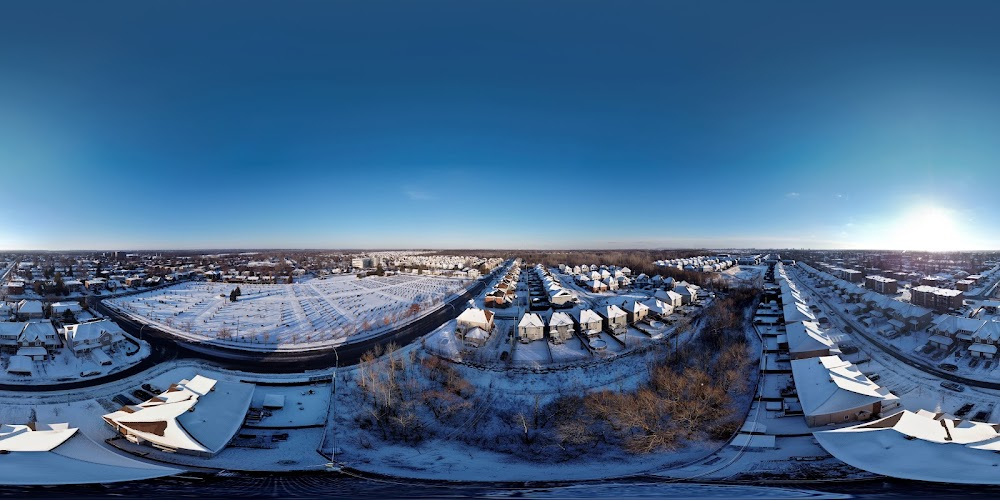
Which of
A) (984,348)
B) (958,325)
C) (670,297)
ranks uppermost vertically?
(958,325)

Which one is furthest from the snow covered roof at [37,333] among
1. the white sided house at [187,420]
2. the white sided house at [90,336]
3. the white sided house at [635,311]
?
the white sided house at [635,311]

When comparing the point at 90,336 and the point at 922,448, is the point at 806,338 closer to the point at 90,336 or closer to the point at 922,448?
the point at 922,448

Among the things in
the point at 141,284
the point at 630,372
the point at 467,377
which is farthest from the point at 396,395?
the point at 141,284

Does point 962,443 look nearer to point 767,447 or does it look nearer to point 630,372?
point 767,447

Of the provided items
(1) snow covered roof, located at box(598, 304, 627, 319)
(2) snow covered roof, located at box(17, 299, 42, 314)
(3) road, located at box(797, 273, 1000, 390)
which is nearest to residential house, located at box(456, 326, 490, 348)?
(1) snow covered roof, located at box(598, 304, 627, 319)

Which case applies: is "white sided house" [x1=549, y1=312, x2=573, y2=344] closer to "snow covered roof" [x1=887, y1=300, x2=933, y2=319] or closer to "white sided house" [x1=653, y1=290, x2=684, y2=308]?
"white sided house" [x1=653, y1=290, x2=684, y2=308]

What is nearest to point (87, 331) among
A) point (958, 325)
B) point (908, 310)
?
point (958, 325)
